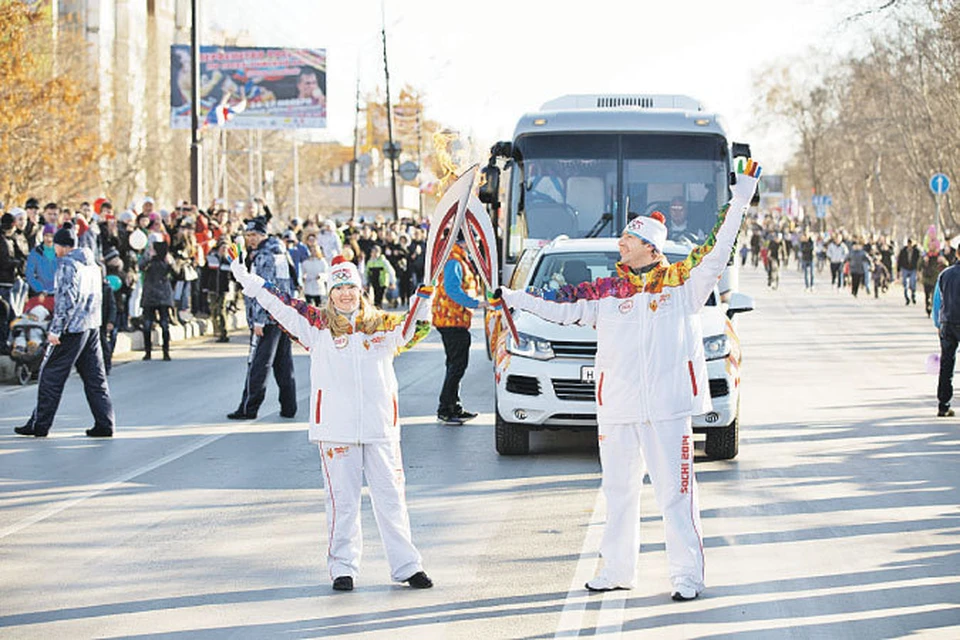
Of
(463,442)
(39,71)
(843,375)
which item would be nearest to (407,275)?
(39,71)

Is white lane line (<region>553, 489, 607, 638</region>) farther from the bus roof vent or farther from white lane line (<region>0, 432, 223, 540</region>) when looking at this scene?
the bus roof vent

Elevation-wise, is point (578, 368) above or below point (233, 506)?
above

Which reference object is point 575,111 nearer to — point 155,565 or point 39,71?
point 155,565

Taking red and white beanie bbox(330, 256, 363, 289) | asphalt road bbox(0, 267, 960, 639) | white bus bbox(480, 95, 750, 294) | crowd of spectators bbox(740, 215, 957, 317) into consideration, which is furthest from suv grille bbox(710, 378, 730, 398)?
crowd of spectators bbox(740, 215, 957, 317)

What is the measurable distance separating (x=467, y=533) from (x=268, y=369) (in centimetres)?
634

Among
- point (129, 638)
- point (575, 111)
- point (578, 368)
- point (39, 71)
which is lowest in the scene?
point (129, 638)

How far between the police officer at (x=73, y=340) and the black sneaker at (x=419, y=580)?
6627 mm

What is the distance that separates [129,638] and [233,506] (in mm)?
3513

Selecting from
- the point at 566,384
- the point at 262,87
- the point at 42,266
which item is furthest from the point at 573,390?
the point at 262,87

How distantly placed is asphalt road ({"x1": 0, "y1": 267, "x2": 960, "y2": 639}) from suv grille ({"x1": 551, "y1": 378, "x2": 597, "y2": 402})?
55cm

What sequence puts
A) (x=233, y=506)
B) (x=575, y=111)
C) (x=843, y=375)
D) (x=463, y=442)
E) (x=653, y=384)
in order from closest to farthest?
(x=653, y=384) < (x=233, y=506) < (x=463, y=442) < (x=575, y=111) < (x=843, y=375)

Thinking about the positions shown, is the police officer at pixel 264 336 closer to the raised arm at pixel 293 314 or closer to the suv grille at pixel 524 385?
the suv grille at pixel 524 385

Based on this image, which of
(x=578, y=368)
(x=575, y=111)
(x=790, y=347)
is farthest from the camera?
(x=790, y=347)

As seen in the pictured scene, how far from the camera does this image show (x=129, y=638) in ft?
23.3
